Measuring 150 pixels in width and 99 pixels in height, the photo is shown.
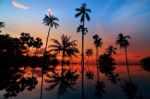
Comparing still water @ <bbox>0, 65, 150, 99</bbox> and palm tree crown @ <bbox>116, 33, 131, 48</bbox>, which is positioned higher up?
palm tree crown @ <bbox>116, 33, 131, 48</bbox>

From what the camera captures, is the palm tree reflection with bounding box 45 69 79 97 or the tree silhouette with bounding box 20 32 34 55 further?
the tree silhouette with bounding box 20 32 34 55

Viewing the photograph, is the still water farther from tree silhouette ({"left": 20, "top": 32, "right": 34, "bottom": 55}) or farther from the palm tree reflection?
tree silhouette ({"left": 20, "top": 32, "right": 34, "bottom": 55})

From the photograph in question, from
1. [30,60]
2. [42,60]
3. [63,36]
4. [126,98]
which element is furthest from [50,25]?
[126,98]

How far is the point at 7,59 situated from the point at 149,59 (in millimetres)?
87130

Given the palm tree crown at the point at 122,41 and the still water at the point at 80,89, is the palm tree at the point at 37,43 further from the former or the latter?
the still water at the point at 80,89

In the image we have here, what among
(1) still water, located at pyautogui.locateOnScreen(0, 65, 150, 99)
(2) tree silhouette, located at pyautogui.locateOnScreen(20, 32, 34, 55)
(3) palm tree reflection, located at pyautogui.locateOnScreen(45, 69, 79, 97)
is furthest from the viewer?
(2) tree silhouette, located at pyautogui.locateOnScreen(20, 32, 34, 55)

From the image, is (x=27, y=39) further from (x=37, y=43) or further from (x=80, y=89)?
(x=80, y=89)

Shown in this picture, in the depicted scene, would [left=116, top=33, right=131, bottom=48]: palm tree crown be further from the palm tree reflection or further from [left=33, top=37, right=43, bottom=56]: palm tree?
the palm tree reflection

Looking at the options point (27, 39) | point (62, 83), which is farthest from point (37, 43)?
point (62, 83)

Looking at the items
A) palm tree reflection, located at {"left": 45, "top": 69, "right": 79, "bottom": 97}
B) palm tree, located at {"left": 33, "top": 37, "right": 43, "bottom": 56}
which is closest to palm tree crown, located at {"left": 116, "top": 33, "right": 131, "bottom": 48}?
palm tree, located at {"left": 33, "top": 37, "right": 43, "bottom": 56}

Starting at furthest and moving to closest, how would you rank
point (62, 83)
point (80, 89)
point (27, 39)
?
point (27, 39), point (62, 83), point (80, 89)

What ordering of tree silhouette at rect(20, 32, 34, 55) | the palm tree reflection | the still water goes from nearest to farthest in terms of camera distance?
the still water
the palm tree reflection
tree silhouette at rect(20, 32, 34, 55)

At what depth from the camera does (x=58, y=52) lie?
77.6 meters

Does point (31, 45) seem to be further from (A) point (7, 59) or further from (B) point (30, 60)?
(A) point (7, 59)
